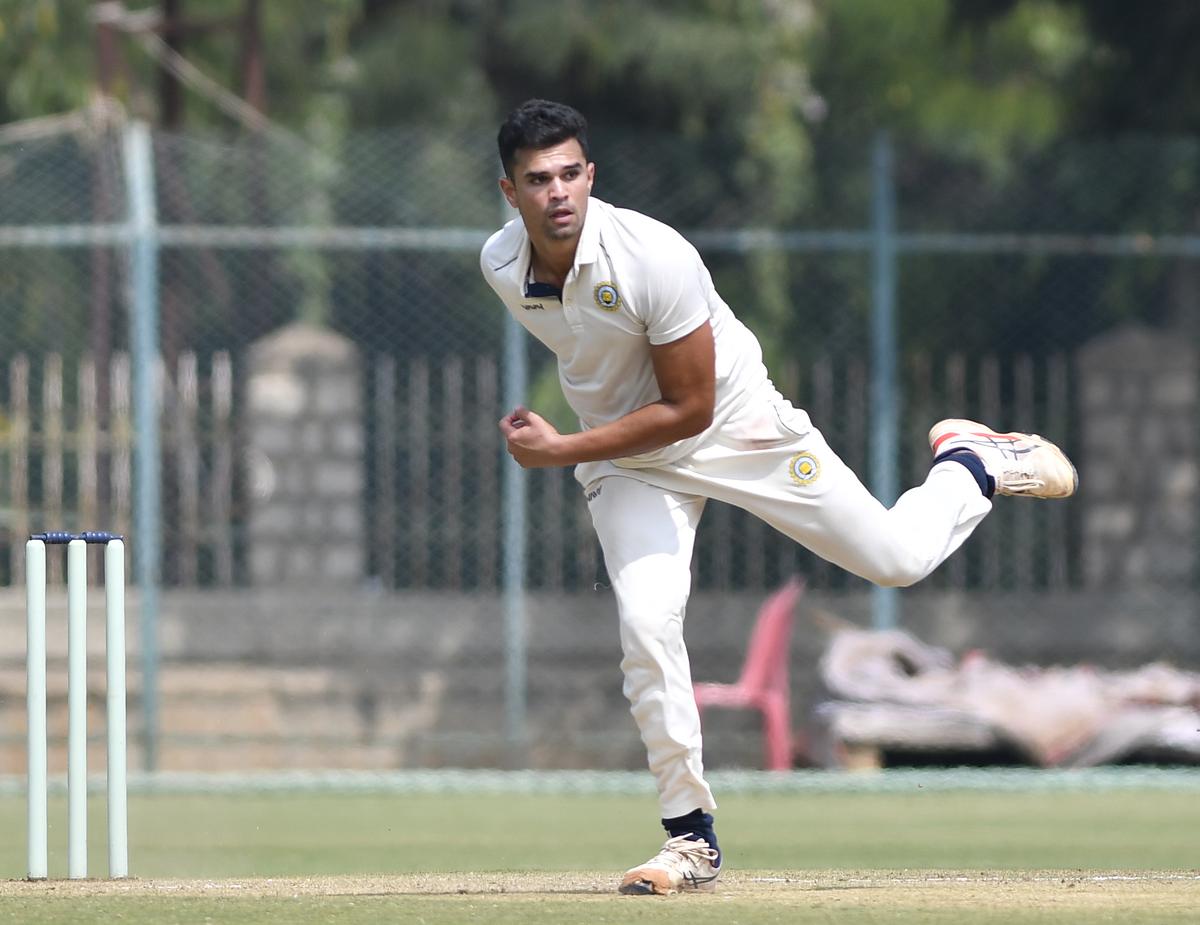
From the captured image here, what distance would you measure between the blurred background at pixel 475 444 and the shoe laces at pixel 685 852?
496 centimetres

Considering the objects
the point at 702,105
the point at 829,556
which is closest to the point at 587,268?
the point at 829,556

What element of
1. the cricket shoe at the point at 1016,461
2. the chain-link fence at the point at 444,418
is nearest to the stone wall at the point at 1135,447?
the chain-link fence at the point at 444,418

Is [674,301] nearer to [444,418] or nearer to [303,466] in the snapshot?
[444,418]

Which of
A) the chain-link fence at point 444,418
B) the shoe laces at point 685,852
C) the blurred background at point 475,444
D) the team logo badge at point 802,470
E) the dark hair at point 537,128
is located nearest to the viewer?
the dark hair at point 537,128

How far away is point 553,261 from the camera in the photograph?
5.39 metres

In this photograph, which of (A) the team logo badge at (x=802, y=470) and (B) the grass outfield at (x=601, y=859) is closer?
(B) the grass outfield at (x=601, y=859)

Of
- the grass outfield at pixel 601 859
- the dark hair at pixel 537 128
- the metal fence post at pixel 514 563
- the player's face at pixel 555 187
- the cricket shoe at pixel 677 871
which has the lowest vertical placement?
the grass outfield at pixel 601 859

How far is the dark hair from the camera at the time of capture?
17.3 feet

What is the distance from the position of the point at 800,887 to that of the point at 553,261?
1.61 meters

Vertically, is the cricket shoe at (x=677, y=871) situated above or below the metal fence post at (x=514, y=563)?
below

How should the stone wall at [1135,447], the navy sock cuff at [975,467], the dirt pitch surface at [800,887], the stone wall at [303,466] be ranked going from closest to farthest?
1. the dirt pitch surface at [800,887]
2. the navy sock cuff at [975,467]
3. the stone wall at [303,466]
4. the stone wall at [1135,447]

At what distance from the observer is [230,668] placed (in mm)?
11031

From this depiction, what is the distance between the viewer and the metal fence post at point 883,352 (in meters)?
11.0

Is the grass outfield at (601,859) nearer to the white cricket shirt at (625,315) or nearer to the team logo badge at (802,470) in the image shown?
the team logo badge at (802,470)
